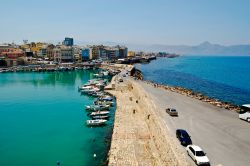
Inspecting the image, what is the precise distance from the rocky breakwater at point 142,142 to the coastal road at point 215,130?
1.22 meters

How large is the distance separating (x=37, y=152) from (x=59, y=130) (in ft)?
26.7


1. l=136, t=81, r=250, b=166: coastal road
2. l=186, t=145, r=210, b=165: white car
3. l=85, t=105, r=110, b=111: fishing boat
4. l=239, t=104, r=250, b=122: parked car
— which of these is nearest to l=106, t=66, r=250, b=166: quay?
l=136, t=81, r=250, b=166: coastal road

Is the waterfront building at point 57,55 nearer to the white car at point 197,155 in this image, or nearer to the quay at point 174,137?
the quay at point 174,137

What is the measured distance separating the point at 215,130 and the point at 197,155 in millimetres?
8343

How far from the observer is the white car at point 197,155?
20891mm

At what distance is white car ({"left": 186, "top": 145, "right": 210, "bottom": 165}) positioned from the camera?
20891mm

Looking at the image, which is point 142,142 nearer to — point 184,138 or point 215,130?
point 215,130

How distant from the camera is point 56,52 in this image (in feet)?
509

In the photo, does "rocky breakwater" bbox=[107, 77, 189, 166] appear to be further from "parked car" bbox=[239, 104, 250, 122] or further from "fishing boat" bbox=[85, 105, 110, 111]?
"parked car" bbox=[239, 104, 250, 122]

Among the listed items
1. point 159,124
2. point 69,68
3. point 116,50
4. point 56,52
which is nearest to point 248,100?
point 159,124

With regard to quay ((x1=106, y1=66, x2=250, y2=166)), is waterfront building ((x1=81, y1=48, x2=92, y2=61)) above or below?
above

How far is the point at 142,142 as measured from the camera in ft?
107

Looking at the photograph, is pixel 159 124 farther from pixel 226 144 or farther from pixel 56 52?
pixel 56 52

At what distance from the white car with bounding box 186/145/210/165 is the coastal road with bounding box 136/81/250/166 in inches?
29.8
